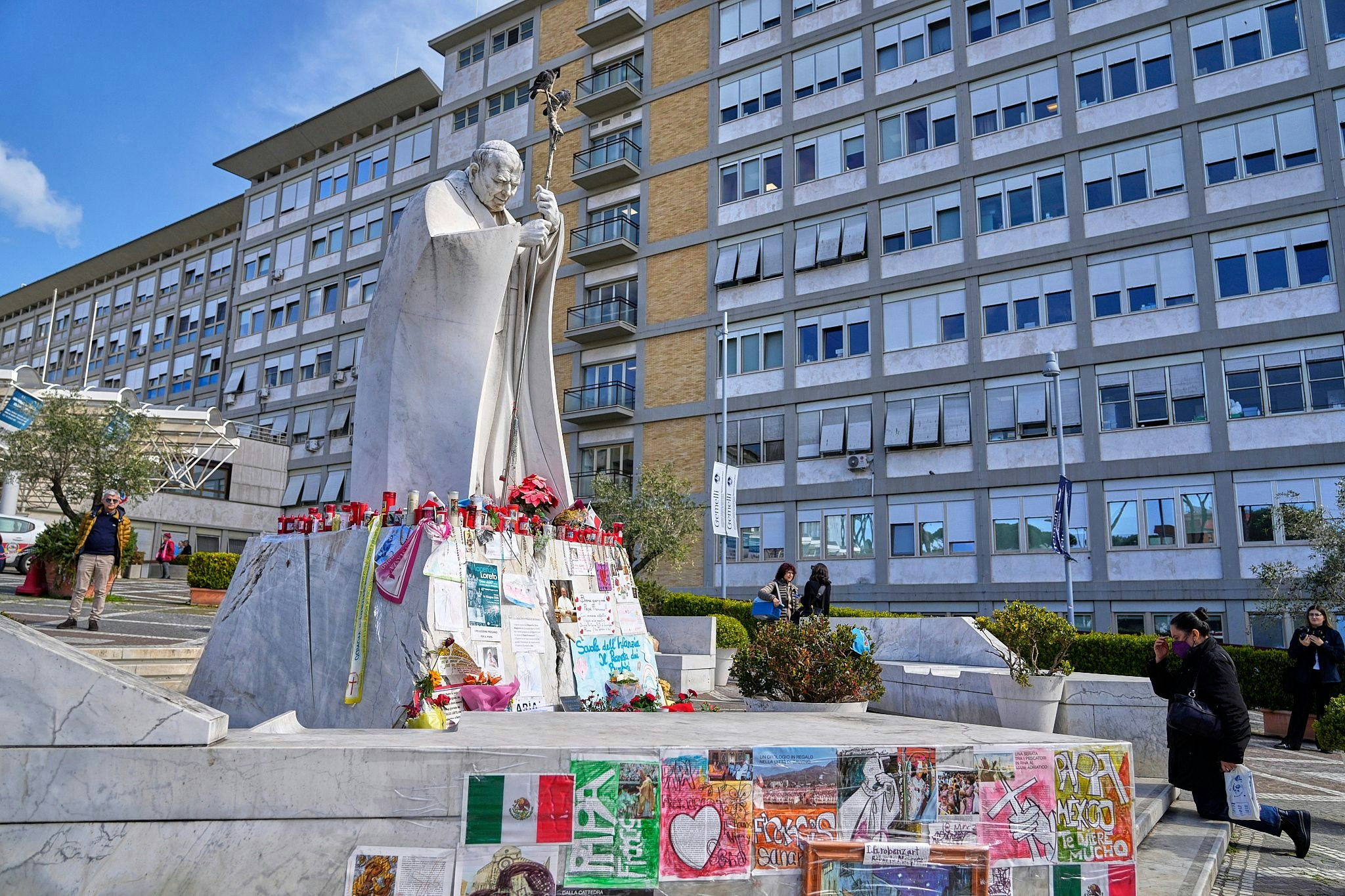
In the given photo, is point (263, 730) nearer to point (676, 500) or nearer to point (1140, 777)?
point (1140, 777)

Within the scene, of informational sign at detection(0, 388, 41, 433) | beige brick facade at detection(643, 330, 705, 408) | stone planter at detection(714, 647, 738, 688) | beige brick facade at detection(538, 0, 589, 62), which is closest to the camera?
stone planter at detection(714, 647, 738, 688)

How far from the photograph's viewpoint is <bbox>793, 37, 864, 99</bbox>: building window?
31.9 m

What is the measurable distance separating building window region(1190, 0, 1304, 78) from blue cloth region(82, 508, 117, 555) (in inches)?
1091

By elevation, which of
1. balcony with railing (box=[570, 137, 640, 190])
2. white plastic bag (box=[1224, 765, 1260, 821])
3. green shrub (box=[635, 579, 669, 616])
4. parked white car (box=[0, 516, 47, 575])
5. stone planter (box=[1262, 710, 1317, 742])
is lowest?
stone planter (box=[1262, 710, 1317, 742])

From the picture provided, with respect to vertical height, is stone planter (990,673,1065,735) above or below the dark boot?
above

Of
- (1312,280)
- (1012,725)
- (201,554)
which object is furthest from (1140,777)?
(201,554)

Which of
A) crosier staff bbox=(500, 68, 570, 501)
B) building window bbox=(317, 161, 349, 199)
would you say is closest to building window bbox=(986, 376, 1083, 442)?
crosier staff bbox=(500, 68, 570, 501)

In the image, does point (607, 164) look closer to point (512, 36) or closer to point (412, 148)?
point (512, 36)

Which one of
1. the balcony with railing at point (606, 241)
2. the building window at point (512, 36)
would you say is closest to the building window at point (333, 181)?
the building window at point (512, 36)

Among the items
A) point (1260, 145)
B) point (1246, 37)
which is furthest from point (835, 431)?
point (1246, 37)

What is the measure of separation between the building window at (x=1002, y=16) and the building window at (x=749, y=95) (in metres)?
6.82

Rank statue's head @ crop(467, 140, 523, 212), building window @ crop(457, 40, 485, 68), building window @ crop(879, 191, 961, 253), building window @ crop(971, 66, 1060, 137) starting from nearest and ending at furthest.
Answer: statue's head @ crop(467, 140, 523, 212) → building window @ crop(971, 66, 1060, 137) → building window @ crop(879, 191, 961, 253) → building window @ crop(457, 40, 485, 68)

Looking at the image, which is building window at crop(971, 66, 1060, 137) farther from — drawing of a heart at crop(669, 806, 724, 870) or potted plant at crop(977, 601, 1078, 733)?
drawing of a heart at crop(669, 806, 724, 870)

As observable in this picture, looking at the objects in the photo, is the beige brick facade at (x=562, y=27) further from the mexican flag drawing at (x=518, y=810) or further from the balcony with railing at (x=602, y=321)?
the mexican flag drawing at (x=518, y=810)
